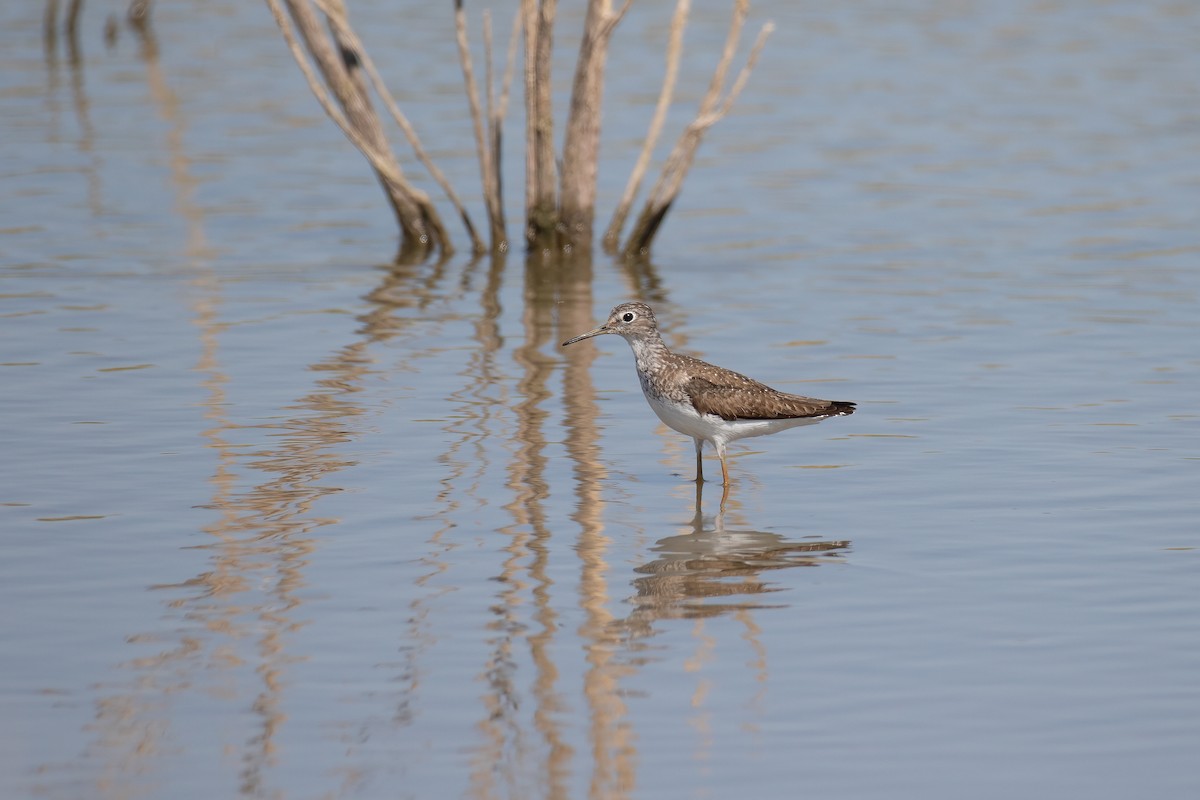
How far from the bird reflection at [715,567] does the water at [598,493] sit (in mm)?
39

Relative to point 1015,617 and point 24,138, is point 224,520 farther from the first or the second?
point 24,138

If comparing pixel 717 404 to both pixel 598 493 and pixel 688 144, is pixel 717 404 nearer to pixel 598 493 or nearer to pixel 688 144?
pixel 598 493

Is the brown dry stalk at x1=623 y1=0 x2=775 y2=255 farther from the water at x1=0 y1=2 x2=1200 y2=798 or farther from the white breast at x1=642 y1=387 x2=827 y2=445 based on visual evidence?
the white breast at x1=642 y1=387 x2=827 y2=445

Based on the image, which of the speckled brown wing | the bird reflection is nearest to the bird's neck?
the speckled brown wing

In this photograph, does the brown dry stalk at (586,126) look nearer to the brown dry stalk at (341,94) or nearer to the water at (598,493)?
the water at (598,493)

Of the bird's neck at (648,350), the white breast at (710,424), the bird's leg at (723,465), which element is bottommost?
the bird's leg at (723,465)

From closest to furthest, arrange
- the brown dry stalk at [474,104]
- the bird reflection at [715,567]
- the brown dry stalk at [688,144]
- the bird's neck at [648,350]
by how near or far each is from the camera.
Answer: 1. the bird reflection at [715,567]
2. the bird's neck at [648,350]
3. the brown dry stalk at [688,144]
4. the brown dry stalk at [474,104]

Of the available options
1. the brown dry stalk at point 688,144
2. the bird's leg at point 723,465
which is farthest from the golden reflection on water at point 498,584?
the brown dry stalk at point 688,144

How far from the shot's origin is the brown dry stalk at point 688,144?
1866cm

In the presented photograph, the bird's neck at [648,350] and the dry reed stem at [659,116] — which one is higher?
the dry reed stem at [659,116]

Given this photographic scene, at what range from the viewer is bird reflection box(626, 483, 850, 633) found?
9633mm

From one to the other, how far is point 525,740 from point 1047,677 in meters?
2.74

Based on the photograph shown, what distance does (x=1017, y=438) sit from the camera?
43.1 feet

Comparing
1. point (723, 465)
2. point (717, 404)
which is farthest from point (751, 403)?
point (723, 465)
